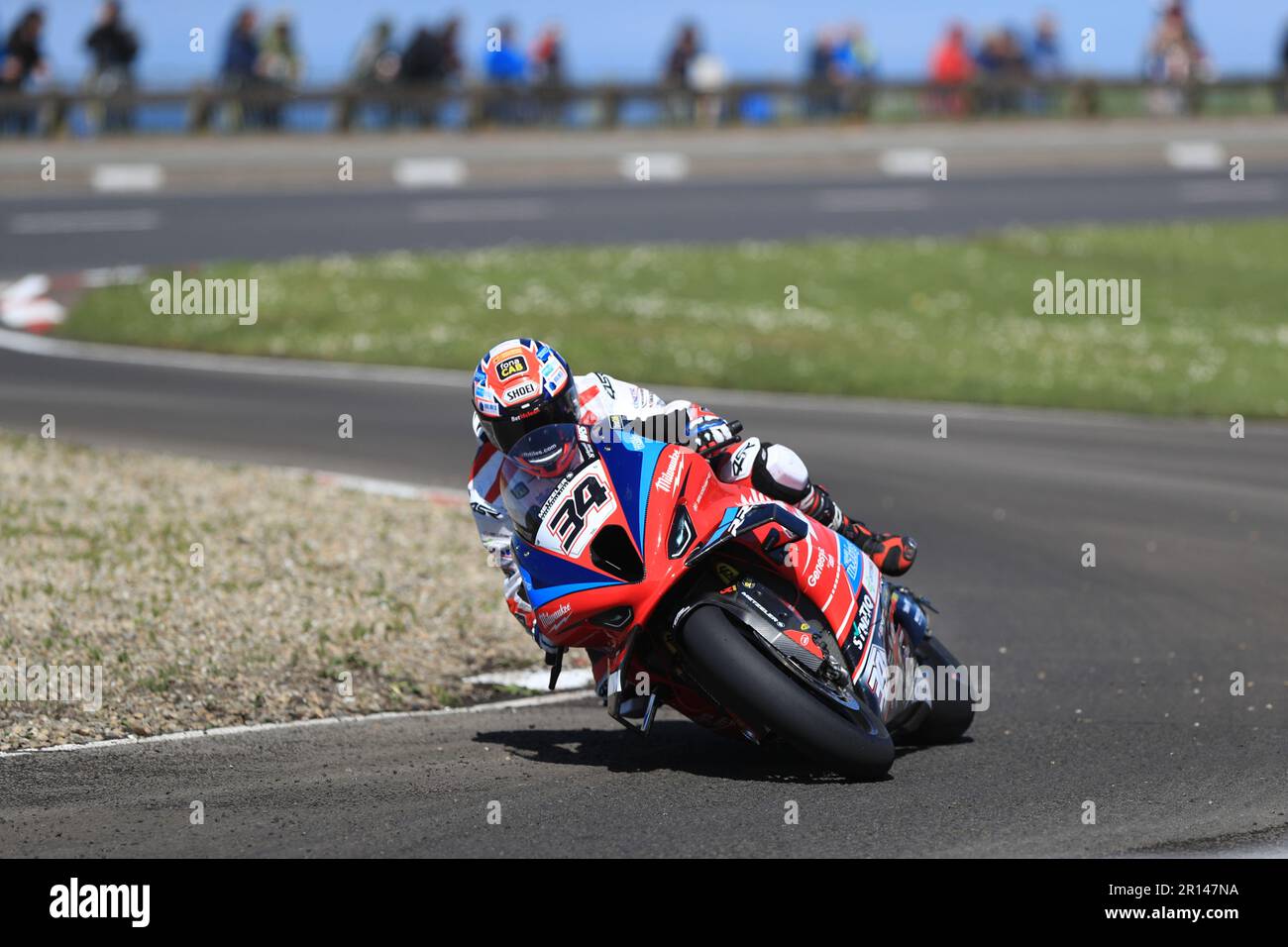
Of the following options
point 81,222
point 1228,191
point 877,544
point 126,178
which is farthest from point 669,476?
Result: point 1228,191

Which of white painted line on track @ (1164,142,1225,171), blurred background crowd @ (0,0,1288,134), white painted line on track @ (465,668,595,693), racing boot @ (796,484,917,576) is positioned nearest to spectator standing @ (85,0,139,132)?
blurred background crowd @ (0,0,1288,134)

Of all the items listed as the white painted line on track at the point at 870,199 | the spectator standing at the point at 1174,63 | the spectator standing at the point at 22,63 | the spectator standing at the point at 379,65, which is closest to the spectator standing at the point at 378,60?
the spectator standing at the point at 379,65

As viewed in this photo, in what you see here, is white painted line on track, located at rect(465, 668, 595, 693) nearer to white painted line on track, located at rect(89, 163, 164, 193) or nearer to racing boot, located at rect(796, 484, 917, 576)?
racing boot, located at rect(796, 484, 917, 576)

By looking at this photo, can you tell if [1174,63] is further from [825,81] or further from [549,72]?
[549,72]

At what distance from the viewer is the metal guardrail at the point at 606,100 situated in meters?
29.4

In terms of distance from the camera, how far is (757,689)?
6301mm

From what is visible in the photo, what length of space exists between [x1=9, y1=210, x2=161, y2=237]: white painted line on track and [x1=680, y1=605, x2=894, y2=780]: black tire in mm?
19562

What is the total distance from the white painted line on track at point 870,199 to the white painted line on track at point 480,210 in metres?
4.50

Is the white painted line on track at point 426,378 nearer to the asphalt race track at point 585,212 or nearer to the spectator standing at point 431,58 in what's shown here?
the asphalt race track at point 585,212

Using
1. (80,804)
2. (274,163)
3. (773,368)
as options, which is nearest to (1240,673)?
(80,804)

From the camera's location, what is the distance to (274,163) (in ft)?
95.0

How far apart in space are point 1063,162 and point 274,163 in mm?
13902

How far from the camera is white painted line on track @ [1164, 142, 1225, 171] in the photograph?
107ft

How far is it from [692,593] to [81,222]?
20.1 meters
